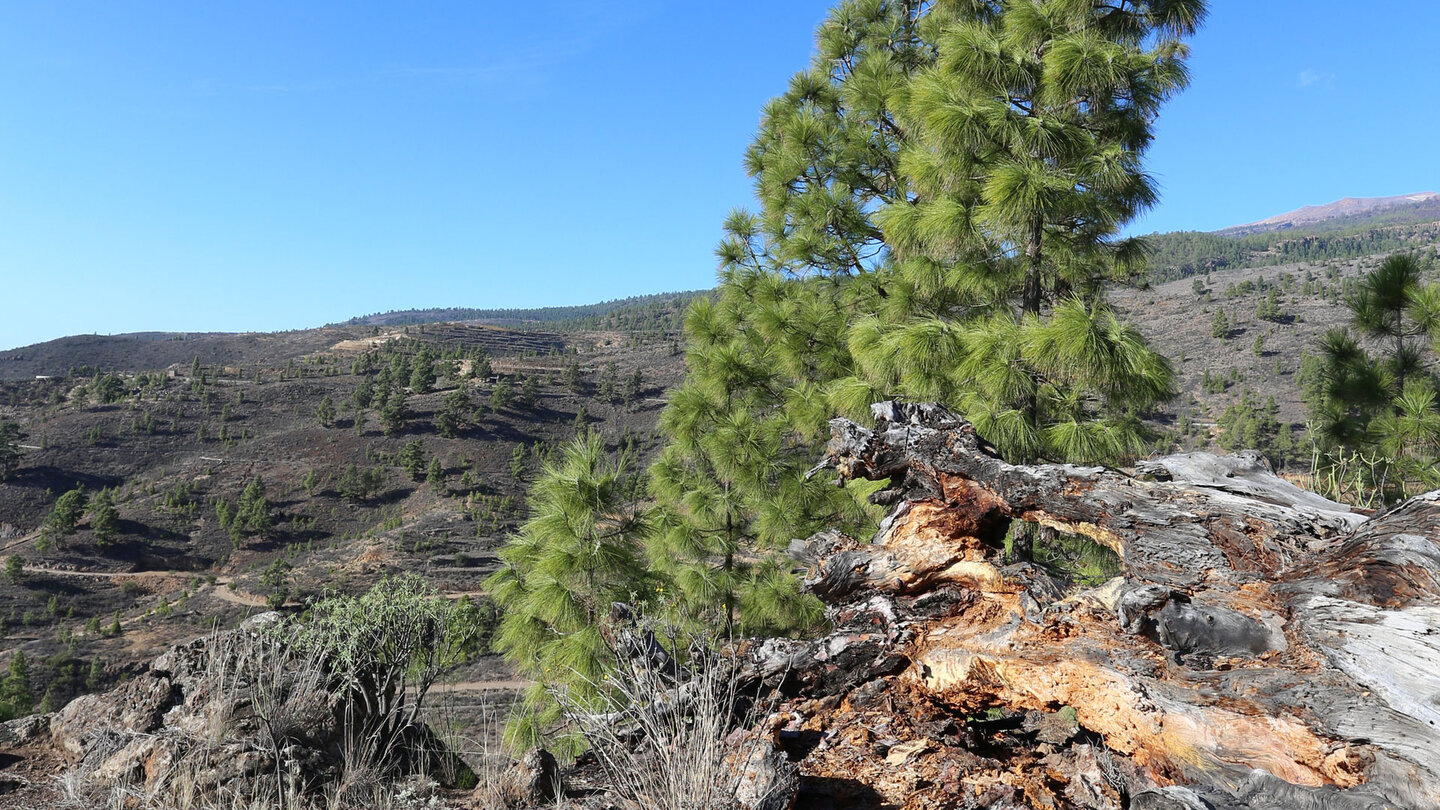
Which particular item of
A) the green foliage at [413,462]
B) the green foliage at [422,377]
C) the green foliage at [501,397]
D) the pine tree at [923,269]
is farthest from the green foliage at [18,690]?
the green foliage at [422,377]

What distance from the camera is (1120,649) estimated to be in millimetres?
2439

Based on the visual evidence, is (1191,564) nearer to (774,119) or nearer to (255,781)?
(255,781)

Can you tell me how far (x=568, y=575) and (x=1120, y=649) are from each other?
353cm

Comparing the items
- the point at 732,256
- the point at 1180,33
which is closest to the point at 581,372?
the point at 732,256

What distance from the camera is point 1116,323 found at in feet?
13.0

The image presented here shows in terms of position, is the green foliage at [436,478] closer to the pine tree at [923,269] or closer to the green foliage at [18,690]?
the green foliage at [18,690]

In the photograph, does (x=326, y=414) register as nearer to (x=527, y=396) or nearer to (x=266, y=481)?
(x=266, y=481)

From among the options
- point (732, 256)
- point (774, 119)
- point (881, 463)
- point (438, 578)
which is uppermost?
point (774, 119)

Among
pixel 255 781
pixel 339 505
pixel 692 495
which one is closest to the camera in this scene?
pixel 255 781

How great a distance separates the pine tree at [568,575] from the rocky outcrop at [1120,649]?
2001mm

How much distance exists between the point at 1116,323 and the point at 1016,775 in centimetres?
262

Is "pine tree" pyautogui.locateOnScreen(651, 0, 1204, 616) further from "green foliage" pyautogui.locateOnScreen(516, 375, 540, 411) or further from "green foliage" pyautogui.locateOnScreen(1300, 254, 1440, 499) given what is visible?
"green foliage" pyautogui.locateOnScreen(516, 375, 540, 411)

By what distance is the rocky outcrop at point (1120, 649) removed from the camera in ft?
6.19

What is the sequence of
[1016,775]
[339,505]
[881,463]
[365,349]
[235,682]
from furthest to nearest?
[365,349] < [339,505] < [881,463] < [235,682] < [1016,775]
